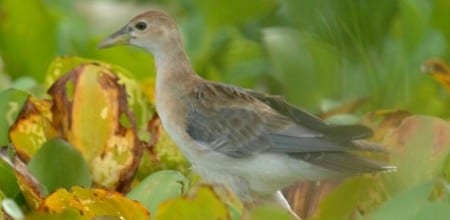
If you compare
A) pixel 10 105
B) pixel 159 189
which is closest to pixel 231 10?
pixel 10 105

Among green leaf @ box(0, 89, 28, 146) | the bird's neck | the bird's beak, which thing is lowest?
green leaf @ box(0, 89, 28, 146)

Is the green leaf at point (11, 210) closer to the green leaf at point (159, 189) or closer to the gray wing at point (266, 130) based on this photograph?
the green leaf at point (159, 189)

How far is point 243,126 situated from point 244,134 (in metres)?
0.03

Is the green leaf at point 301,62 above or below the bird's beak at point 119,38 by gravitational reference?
below

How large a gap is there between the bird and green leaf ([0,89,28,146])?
1.13ft

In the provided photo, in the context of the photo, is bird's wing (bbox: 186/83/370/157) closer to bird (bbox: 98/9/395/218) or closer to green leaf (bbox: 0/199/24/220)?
bird (bbox: 98/9/395/218)

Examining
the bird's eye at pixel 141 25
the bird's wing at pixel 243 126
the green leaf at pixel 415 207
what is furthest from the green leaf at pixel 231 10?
the green leaf at pixel 415 207

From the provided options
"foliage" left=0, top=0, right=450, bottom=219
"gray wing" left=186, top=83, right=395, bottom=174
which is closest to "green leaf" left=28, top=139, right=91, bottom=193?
"foliage" left=0, top=0, right=450, bottom=219

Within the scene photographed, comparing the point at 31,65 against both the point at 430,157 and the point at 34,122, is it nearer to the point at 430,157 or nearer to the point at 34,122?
the point at 34,122

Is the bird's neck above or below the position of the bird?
above

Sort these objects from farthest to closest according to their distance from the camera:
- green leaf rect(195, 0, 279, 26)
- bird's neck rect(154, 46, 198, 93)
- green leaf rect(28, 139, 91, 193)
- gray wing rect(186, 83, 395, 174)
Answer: green leaf rect(195, 0, 279, 26) < bird's neck rect(154, 46, 198, 93) < green leaf rect(28, 139, 91, 193) < gray wing rect(186, 83, 395, 174)

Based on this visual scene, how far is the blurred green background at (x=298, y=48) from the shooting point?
17.0 feet

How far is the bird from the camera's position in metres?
4.03

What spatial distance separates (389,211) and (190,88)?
1.10 m
